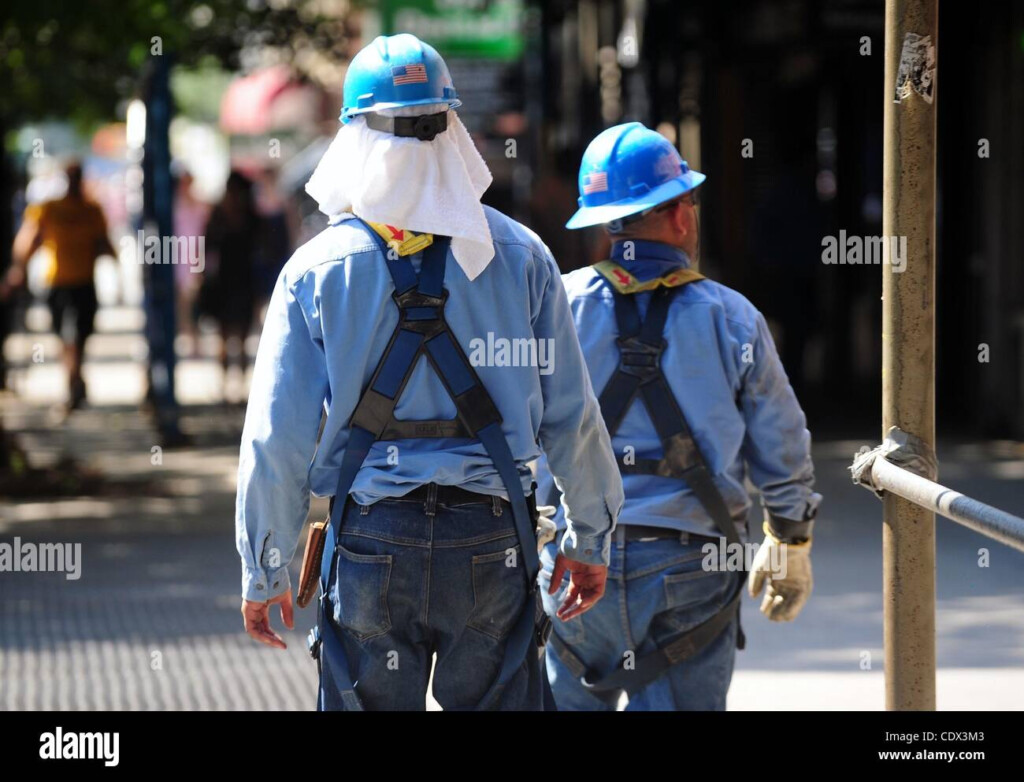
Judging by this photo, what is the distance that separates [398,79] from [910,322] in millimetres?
1160

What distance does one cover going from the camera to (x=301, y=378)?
3.44 metres

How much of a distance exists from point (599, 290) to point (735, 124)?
12514 mm

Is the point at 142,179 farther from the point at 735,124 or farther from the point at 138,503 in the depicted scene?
the point at 735,124

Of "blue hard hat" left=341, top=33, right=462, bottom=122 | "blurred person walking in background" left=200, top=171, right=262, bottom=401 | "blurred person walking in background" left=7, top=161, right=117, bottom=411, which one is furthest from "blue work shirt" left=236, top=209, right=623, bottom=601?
"blurred person walking in background" left=7, top=161, right=117, bottom=411

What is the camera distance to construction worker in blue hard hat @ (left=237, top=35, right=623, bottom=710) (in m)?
3.42

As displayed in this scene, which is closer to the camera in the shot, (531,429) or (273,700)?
(531,429)

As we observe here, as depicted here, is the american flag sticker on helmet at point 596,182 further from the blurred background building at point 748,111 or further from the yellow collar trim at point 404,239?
the blurred background building at point 748,111

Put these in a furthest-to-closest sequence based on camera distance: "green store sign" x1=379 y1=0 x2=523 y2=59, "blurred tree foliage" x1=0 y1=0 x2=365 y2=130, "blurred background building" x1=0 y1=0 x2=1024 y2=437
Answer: "green store sign" x1=379 y1=0 x2=523 y2=59, "blurred background building" x1=0 y1=0 x2=1024 y2=437, "blurred tree foliage" x1=0 y1=0 x2=365 y2=130

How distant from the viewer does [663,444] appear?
422 cm

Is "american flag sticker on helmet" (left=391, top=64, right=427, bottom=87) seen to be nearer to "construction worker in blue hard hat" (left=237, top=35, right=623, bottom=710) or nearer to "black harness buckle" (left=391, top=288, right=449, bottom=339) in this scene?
"construction worker in blue hard hat" (left=237, top=35, right=623, bottom=710)

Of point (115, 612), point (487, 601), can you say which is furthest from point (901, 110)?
point (115, 612)

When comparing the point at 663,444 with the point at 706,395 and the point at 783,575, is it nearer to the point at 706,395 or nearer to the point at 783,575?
the point at 706,395

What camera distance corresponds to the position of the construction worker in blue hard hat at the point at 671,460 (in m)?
4.21

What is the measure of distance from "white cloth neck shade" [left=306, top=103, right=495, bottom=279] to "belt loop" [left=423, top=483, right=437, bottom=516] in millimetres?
429
